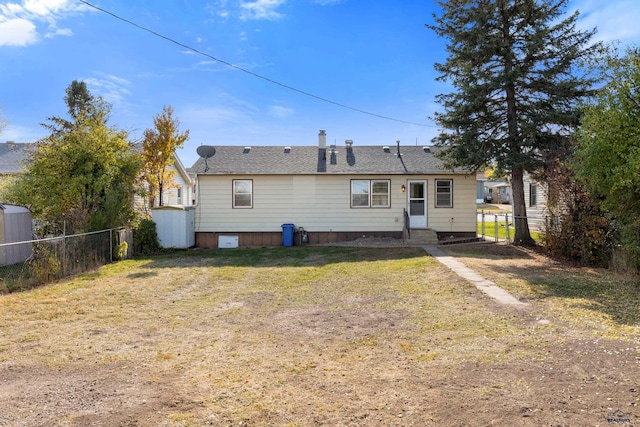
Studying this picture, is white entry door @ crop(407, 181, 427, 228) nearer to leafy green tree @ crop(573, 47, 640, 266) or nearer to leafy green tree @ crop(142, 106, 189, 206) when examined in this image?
leafy green tree @ crop(573, 47, 640, 266)

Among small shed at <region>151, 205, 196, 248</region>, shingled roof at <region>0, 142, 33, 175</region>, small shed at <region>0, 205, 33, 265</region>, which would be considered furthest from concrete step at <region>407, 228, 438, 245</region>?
shingled roof at <region>0, 142, 33, 175</region>

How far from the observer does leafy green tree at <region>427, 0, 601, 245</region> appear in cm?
1238

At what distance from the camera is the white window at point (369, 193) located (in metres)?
15.9

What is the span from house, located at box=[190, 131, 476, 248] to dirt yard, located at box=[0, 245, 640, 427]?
302 inches

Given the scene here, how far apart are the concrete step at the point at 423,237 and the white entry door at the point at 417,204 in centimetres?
59

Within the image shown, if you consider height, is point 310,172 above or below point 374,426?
above

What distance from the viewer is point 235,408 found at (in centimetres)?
311

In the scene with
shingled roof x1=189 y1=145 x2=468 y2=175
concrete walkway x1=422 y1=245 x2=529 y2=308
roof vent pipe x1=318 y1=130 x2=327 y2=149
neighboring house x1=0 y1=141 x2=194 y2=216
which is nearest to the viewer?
concrete walkway x1=422 y1=245 x2=529 y2=308

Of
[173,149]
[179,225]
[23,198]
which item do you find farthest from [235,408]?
[173,149]

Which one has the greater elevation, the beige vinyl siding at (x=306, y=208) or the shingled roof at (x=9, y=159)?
the shingled roof at (x=9, y=159)

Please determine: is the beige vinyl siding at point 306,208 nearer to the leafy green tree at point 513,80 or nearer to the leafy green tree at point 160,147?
the leafy green tree at point 513,80

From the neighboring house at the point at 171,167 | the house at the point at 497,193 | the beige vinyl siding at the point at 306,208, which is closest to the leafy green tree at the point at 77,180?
the neighboring house at the point at 171,167

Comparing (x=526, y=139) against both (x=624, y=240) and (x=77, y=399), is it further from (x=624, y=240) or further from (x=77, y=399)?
(x=77, y=399)

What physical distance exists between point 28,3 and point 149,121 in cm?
863
